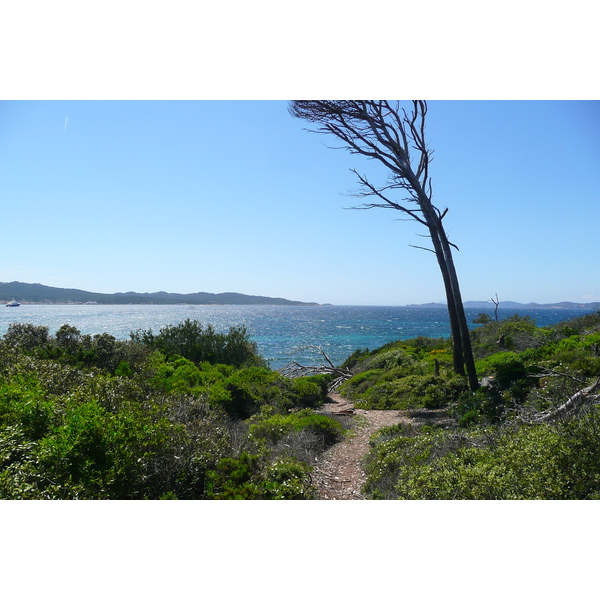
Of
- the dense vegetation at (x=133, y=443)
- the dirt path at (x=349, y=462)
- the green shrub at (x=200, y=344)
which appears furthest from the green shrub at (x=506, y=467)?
the green shrub at (x=200, y=344)

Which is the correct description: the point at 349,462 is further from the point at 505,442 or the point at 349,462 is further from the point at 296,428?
the point at 505,442

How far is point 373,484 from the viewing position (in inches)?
175

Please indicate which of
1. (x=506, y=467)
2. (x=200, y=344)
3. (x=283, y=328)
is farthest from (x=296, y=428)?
(x=283, y=328)

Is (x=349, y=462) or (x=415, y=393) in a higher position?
(x=415, y=393)

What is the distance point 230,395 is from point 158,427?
434 cm

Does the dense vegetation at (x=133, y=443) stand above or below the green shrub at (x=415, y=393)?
above

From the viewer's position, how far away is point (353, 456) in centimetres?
588

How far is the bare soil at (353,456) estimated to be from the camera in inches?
182

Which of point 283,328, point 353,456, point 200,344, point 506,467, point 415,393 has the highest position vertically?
point 506,467

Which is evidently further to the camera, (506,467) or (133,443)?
(133,443)

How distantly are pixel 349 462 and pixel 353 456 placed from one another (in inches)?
10.0

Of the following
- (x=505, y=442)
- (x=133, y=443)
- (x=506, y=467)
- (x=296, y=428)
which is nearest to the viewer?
(x=506, y=467)

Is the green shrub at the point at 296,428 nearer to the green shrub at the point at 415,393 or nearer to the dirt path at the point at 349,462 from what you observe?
the dirt path at the point at 349,462

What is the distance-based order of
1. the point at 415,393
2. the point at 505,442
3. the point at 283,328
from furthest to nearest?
the point at 283,328, the point at 415,393, the point at 505,442
